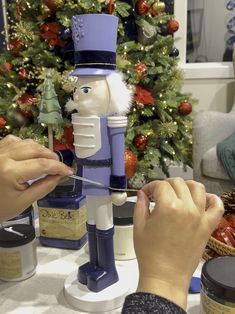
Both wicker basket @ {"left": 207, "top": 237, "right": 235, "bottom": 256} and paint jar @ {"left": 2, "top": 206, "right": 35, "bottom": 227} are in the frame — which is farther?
paint jar @ {"left": 2, "top": 206, "right": 35, "bottom": 227}

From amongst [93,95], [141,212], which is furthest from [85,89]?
[141,212]

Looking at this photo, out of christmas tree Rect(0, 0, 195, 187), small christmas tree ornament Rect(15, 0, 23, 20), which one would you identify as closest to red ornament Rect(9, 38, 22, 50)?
christmas tree Rect(0, 0, 195, 187)

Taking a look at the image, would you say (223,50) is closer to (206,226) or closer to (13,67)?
(13,67)

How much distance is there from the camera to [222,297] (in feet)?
1.71

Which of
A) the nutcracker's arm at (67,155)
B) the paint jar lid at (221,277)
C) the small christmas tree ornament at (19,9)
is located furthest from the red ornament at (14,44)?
the paint jar lid at (221,277)

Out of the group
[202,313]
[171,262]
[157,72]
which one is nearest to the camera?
[171,262]

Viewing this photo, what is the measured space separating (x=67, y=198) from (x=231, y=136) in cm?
128

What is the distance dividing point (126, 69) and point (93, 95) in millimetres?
1127

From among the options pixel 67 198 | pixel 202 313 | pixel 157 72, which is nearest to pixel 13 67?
pixel 157 72

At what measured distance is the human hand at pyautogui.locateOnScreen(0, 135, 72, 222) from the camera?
0.56m

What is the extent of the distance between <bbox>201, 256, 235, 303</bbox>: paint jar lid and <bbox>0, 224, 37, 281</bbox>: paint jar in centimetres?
36

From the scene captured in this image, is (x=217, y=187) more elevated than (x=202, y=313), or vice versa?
(x=202, y=313)

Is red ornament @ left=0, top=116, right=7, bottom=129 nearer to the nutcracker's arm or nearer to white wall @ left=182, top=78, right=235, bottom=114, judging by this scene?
the nutcracker's arm

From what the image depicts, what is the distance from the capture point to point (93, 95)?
2.22 feet
